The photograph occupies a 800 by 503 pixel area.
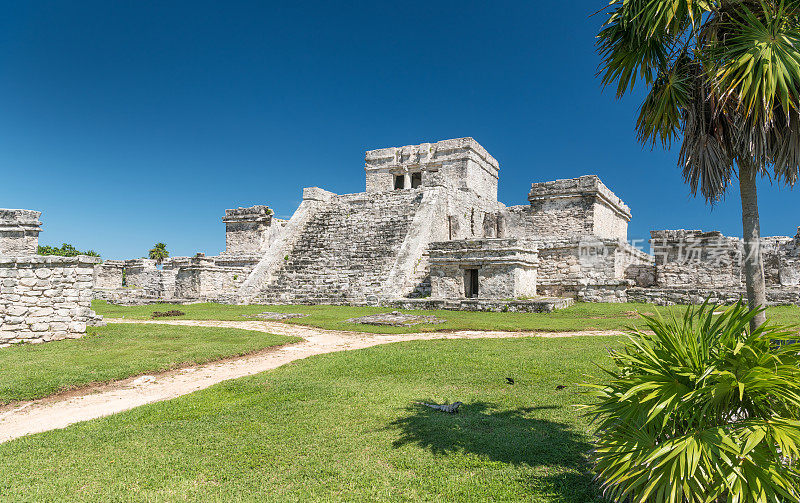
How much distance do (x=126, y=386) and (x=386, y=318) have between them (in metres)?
6.53

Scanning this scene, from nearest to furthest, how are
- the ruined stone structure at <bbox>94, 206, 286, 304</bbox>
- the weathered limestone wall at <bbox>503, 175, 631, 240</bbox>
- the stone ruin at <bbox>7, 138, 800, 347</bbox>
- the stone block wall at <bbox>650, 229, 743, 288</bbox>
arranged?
the stone ruin at <bbox>7, 138, 800, 347</bbox>, the stone block wall at <bbox>650, 229, 743, 288</bbox>, the weathered limestone wall at <bbox>503, 175, 631, 240</bbox>, the ruined stone structure at <bbox>94, 206, 286, 304</bbox>

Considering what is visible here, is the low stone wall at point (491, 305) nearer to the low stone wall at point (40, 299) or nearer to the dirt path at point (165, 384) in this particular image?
the dirt path at point (165, 384)

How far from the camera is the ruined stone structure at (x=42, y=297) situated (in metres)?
8.09

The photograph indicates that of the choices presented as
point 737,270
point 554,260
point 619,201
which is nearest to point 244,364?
point 554,260

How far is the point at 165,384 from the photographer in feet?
19.6

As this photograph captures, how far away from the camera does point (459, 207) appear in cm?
2120

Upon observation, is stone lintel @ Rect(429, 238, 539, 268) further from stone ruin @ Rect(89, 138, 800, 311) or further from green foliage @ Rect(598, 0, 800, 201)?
green foliage @ Rect(598, 0, 800, 201)

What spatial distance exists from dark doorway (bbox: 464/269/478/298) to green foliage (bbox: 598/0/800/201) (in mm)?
10793

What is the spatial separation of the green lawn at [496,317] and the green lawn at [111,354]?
99.4 inches

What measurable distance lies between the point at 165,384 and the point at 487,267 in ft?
34.3

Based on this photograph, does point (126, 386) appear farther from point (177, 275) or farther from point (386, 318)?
point (177, 275)

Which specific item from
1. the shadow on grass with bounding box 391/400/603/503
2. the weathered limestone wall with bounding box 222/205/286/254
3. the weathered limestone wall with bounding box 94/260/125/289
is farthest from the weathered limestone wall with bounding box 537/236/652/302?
the weathered limestone wall with bounding box 94/260/125/289

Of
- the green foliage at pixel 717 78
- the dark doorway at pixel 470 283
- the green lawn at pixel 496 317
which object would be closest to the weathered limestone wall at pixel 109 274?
the green lawn at pixel 496 317

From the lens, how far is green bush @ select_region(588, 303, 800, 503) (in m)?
2.11
